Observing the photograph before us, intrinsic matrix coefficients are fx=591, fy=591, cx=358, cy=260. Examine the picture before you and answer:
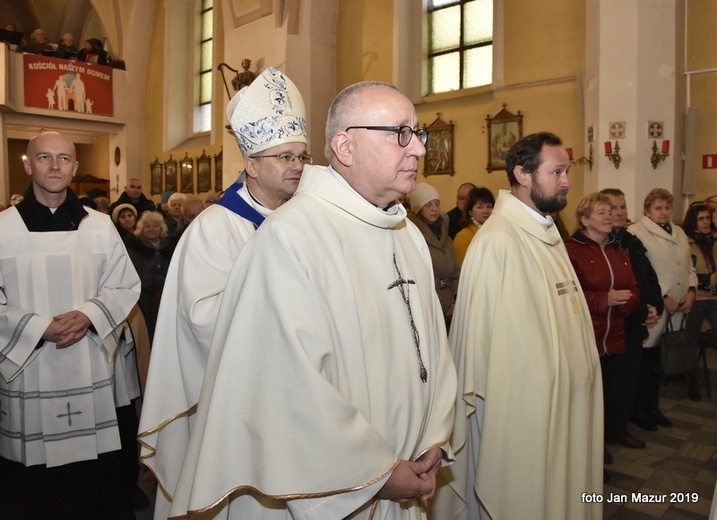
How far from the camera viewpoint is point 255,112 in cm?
266

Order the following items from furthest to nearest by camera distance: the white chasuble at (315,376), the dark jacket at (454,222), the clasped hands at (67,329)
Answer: the dark jacket at (454,222) → the clasped hands at (67,329) → the white chasuble at (315,376)

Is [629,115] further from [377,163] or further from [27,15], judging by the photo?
[27,15]

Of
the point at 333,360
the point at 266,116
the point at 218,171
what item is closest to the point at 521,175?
the point at 266,116

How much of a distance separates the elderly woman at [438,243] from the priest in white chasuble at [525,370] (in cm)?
194

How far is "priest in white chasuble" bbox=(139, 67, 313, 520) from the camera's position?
2.29 metres

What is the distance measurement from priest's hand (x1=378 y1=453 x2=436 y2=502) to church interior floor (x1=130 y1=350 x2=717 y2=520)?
2.23 metres

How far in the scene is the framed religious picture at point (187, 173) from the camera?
573 inches

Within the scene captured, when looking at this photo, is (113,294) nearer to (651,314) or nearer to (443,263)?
(443,263)

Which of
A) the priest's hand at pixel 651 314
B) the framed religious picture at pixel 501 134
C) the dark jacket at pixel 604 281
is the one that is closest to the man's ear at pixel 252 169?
the dark jacket at pixel 604 281

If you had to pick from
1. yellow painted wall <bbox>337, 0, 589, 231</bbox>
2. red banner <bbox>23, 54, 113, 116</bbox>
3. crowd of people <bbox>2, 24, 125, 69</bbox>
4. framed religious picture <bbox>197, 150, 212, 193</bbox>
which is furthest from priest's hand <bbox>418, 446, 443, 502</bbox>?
crowd of people <bbox>2, 24, 125, 69</bbox>

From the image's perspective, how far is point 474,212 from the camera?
5477 millimetres

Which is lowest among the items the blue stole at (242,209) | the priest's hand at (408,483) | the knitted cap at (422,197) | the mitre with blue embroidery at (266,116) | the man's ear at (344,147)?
the priest's hand at (408,483)

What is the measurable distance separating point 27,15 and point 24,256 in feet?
67.7

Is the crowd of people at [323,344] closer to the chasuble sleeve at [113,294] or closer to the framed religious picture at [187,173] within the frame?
the chasuble sleeve at [113,294]
